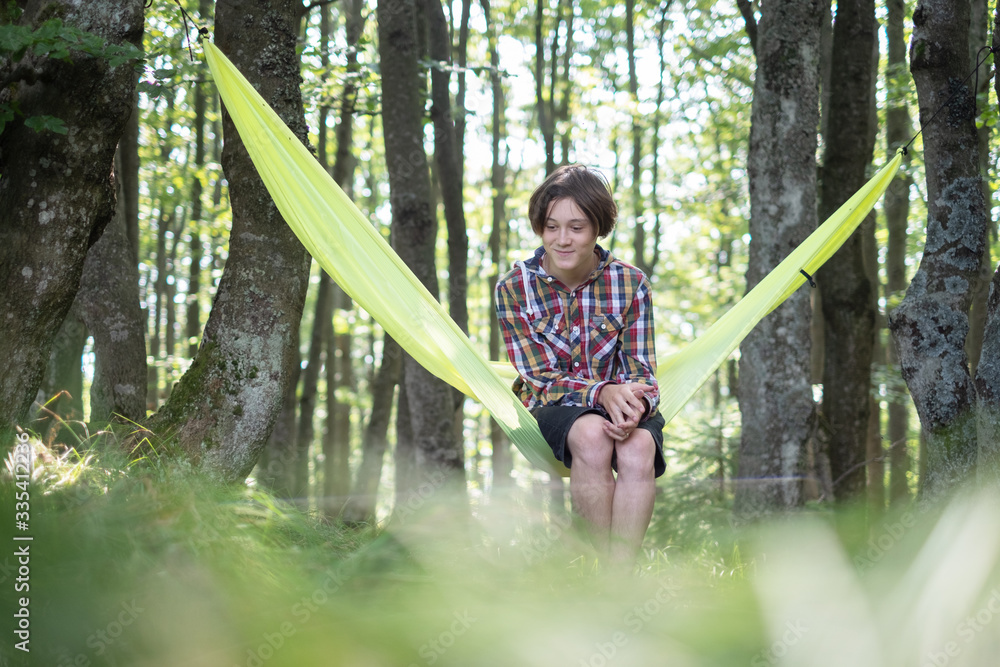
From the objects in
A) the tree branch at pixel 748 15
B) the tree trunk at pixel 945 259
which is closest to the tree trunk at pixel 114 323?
the tree trunk at pixel 945 259

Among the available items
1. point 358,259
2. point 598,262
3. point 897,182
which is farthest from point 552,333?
point 897,182

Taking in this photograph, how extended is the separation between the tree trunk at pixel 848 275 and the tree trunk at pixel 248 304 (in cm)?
293

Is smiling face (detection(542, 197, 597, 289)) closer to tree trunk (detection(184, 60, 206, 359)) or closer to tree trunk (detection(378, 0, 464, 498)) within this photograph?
tree trunk (detection(378, 0, 464, 498))

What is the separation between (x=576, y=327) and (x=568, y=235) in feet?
0.97

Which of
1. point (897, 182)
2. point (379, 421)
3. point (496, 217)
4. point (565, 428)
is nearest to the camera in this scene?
point (565, 428)

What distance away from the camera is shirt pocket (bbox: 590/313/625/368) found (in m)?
2.44

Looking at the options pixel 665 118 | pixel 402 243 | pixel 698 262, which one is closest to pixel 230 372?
pixel 402 243

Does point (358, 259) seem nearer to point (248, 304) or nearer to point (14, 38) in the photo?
point (248, 304)

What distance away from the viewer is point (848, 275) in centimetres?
418

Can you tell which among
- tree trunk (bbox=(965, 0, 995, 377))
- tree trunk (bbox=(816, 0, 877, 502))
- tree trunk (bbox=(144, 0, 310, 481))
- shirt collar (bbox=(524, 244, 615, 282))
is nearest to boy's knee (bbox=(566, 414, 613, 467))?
shirt collar (bbox=(524, 244, 615, 282))

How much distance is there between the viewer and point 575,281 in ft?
8.18

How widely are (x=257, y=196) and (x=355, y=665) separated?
5.29 ft

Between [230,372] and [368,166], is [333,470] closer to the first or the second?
[368,166]

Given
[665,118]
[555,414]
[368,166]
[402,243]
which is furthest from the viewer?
[368,166]
